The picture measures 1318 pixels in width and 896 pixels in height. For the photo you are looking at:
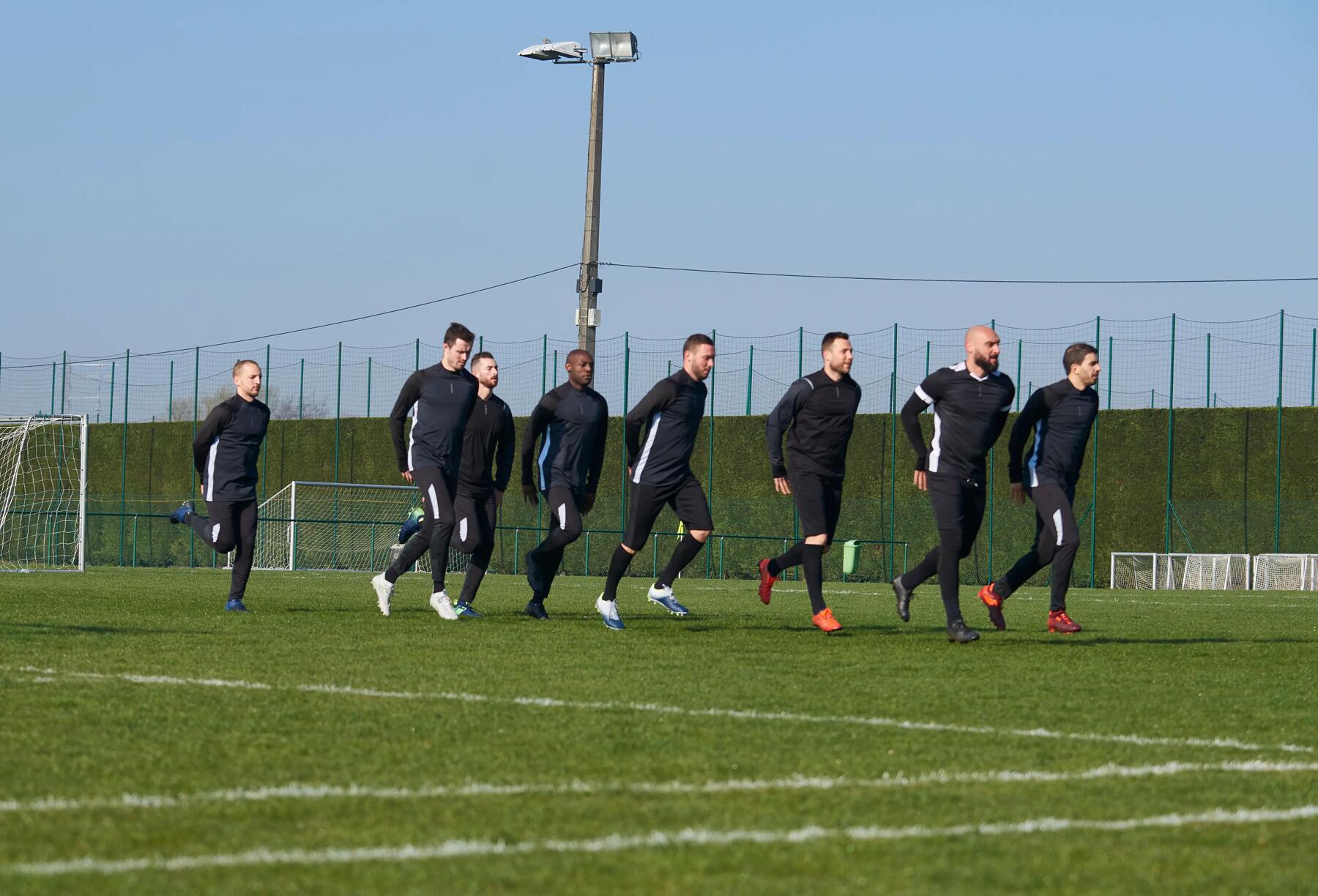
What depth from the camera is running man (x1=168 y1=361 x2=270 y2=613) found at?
41.3ft

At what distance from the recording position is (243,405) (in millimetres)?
12719

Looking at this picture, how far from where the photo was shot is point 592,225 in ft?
88.7

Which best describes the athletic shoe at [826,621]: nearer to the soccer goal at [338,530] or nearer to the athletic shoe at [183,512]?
the athletic shoe at [183,512]

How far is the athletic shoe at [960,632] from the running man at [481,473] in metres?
3.66

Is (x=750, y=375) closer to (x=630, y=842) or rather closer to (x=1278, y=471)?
(x=1278, y=471)

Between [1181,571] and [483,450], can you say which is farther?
[1181,571]

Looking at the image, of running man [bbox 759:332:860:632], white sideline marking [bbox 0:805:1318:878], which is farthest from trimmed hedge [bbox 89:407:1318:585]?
white sideline marking [bbox 0:805:1318:878]

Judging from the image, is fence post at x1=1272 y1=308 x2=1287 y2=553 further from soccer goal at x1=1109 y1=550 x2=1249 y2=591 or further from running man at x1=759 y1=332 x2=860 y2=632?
running man at x1=759 y1=332 x2=860 y2=632

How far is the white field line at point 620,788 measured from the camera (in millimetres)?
4273

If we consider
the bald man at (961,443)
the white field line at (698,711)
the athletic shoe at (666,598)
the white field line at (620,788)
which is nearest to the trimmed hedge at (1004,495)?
the athletic shoe at (666,598)

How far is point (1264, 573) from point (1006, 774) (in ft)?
82.1

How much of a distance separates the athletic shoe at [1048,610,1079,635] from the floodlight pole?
15976 mm

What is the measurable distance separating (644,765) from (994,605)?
640 centimetres

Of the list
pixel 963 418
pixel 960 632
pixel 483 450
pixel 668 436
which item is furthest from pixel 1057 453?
pixel 483 450
